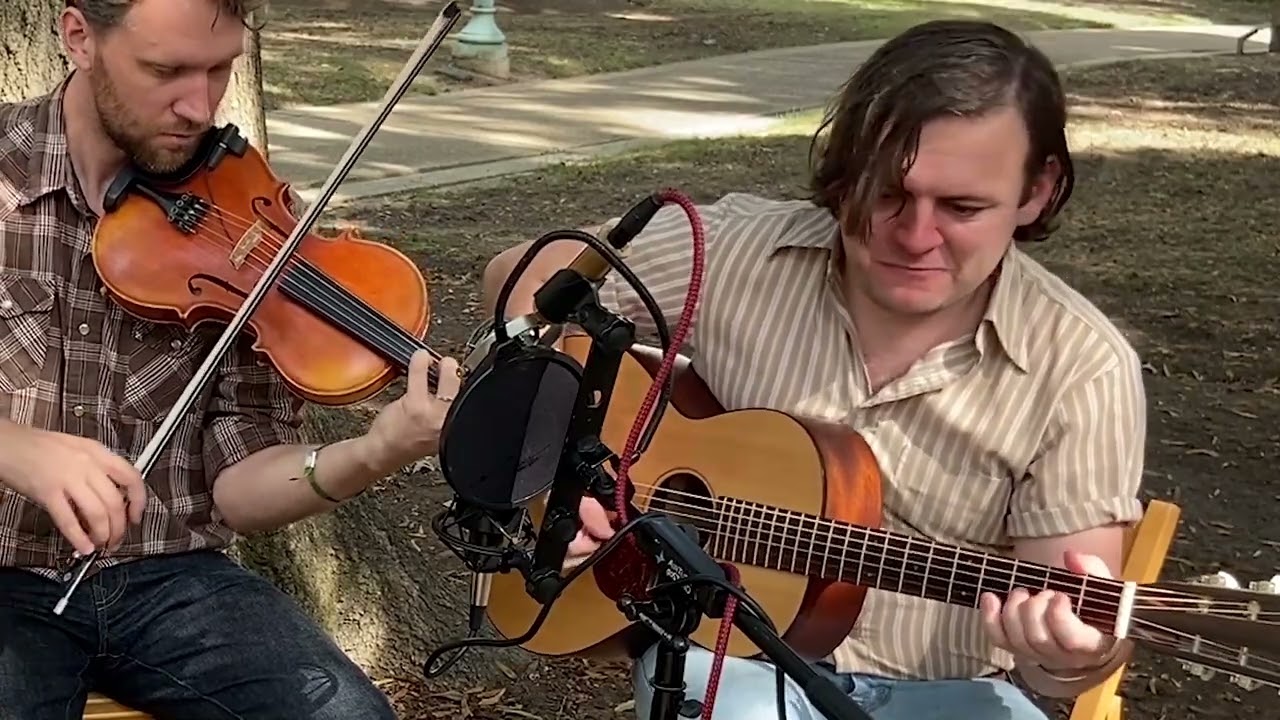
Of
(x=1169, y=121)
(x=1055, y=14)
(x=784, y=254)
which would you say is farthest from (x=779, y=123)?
(x=1055, y=14)

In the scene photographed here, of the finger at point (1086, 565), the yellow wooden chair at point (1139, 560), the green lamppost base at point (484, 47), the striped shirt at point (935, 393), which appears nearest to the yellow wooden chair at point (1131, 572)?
the yellow wooden chair at point (1139, 560)

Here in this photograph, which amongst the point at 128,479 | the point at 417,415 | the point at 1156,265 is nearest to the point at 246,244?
the point at 128,479

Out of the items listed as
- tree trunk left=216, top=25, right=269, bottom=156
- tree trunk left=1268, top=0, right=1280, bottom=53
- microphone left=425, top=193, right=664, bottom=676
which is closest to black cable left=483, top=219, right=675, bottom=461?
microphone left=425, top=193, right=664, bottom=676

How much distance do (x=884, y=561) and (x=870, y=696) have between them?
0.24 meters

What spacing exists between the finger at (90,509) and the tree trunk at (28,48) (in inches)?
39.7

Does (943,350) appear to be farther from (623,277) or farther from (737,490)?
(623,277)

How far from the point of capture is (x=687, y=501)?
217 cm

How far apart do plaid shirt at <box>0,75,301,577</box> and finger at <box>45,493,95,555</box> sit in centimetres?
26

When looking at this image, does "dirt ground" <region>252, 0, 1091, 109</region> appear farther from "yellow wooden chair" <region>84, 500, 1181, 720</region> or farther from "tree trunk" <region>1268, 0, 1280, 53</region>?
"yellow wooden chair" <region>84, 500, 1181, 720</region>

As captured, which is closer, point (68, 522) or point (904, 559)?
point (68, 522)

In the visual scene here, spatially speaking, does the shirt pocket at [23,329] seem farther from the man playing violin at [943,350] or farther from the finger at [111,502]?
the man playing violin at [943,350]

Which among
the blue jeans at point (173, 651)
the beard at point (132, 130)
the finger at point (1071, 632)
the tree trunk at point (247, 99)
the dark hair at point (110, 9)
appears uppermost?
the dark hair at point (110, 9)

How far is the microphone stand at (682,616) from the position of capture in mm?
1282

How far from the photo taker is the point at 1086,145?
8734 mm
